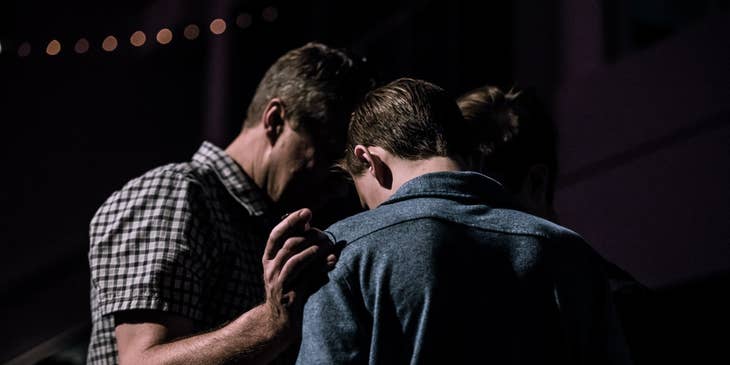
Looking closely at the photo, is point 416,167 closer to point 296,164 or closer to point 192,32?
point 296,164

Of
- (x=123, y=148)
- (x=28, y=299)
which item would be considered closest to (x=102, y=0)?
(x=123, y=148)

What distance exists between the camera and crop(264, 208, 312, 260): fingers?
5.46 ft

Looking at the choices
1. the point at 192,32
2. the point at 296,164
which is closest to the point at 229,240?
the point at 296,164

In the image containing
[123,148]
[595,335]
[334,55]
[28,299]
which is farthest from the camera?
[123,148]

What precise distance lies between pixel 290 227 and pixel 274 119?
3.74 feet

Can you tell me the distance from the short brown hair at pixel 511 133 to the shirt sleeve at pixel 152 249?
0.76 meters

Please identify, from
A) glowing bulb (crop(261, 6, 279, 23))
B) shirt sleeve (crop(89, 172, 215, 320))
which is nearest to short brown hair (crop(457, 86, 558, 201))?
shirt sleeve (crop(89, 172, 215, 320))

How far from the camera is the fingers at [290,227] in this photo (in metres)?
1.67

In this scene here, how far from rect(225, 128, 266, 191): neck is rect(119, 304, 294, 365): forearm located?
30.3 inches

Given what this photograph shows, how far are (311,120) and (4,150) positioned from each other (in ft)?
21.0

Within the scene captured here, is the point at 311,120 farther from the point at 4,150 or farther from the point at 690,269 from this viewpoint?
the point at 4,150

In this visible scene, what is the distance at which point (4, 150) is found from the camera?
27.1 ft

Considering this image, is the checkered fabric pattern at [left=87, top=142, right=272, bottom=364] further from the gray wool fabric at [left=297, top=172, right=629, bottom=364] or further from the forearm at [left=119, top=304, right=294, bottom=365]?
the gray wool fabric at [left=297, top=172, right=629, bottom=364]

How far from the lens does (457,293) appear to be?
156 cm
